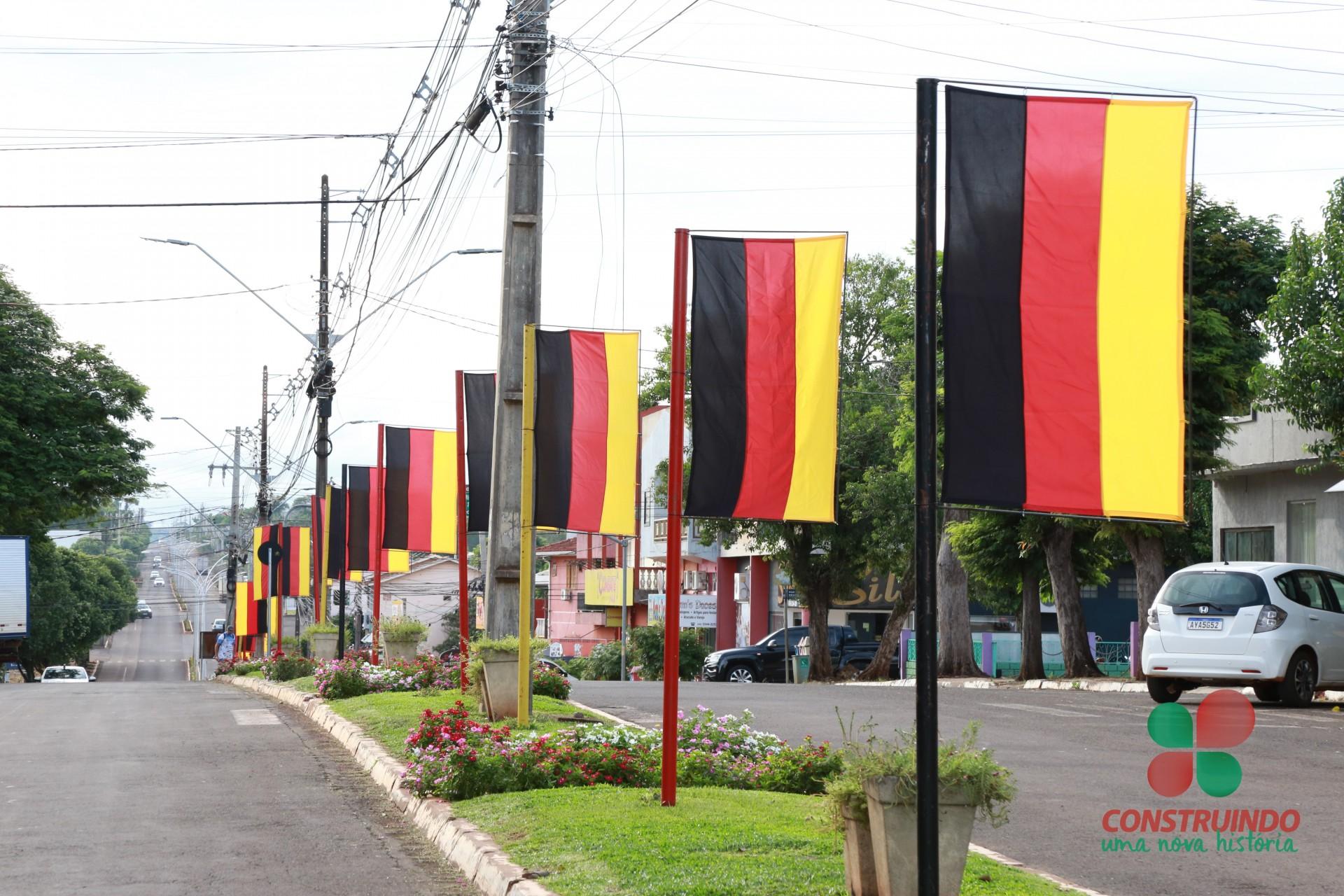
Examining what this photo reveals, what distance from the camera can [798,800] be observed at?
1005cm

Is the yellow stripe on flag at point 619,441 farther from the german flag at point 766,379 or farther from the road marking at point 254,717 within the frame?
the road marking at point 254,717

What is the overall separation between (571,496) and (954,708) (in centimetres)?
832

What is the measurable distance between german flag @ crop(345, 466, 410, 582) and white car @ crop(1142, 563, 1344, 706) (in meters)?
13.2

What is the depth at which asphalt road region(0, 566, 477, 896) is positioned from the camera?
27.6 feet

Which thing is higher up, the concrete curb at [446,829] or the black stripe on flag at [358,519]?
the black stripe on flag at [358,519]

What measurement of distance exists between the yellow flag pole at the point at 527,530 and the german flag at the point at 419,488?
8.19 meters

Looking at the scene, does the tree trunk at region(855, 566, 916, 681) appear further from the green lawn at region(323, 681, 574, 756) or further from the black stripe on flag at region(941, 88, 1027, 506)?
the black stripe on flag at region(941, 88, 1027, 506)

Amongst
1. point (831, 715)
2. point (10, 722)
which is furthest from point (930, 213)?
point (10, 722)

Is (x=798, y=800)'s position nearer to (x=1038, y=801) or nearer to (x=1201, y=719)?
(x=1038, y=801)

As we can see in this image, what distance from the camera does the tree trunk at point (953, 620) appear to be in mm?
34750

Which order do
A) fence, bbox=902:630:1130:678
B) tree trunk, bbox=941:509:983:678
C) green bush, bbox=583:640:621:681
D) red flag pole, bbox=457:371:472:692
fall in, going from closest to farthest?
Result: red flag pole, bbox=457:371:472:692
tree trunk, bbox=941:509:983:678
fence, bbox=902:630:1130:678
green bush, bbox=583:640:621:681

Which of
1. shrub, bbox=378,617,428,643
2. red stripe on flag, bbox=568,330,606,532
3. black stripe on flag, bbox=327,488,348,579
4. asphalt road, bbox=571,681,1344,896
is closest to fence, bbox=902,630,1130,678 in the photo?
asphalt road, bbox=571,681,1344,896

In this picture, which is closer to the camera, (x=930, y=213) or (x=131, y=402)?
(x=930, y=213)

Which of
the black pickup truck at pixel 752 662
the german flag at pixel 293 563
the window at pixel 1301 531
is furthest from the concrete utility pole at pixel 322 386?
the window at pixel 1301 531
